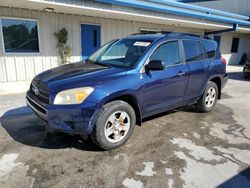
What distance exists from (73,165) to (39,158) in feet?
1.92

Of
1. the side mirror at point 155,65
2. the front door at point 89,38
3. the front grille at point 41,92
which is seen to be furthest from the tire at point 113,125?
the front door at point 89,38

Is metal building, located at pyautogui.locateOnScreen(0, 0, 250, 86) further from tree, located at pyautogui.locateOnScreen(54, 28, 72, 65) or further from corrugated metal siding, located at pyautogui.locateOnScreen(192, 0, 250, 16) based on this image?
corrugated metal siding, located at pyautogui.locateOnScreen(192, 0, 250, 16)

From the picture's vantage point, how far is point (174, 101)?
4504 mm

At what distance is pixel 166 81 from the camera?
4.14m

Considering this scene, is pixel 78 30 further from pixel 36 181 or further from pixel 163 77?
pixel 36 181

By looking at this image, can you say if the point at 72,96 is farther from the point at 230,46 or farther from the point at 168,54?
the point at 230,46

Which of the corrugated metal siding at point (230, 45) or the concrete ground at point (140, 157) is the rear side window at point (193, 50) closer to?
the concrete ground at point (140, 157)

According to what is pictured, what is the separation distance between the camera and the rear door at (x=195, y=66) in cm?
470

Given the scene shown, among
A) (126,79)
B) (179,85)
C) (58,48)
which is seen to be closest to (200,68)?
(179,85)

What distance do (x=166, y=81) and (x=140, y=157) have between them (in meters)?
1.52

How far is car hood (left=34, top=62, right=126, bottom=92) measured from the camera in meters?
3.25

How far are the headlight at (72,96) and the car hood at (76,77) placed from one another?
0.23 ft

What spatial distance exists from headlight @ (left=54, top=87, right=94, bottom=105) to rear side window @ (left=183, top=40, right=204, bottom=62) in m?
2.50

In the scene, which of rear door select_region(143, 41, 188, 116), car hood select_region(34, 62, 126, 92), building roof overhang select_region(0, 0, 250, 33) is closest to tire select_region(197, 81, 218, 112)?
rear door select_region(143, 41, 188, 116)
